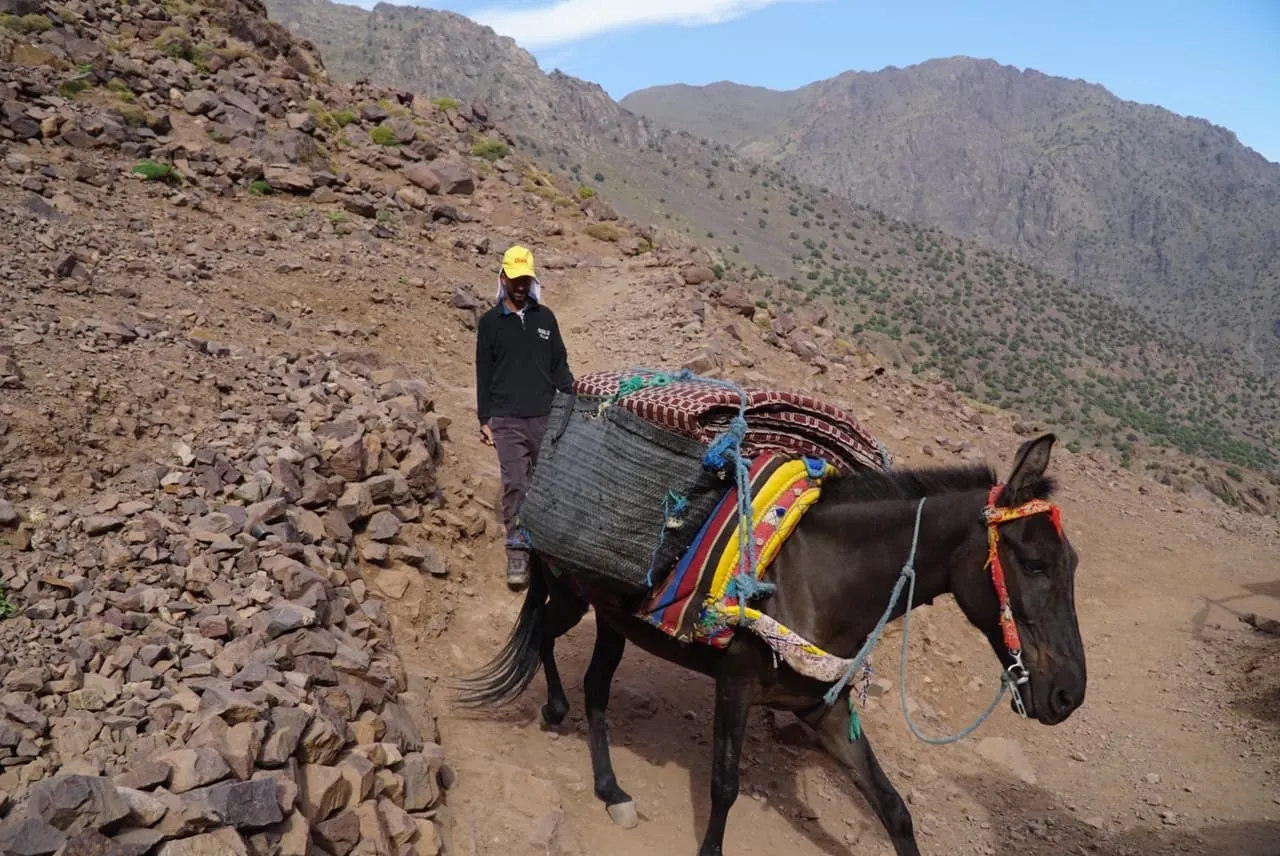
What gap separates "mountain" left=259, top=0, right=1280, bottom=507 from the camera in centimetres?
2936

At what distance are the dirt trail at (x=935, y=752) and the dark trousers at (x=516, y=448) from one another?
73cm

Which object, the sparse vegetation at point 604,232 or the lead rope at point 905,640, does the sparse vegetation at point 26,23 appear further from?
the lead rope at point 905,640

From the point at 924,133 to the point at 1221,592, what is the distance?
4602 inches

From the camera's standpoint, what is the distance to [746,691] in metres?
3.06

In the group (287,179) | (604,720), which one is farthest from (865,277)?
(604,720)

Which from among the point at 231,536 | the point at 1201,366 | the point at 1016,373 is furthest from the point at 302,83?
the point at 1201,366

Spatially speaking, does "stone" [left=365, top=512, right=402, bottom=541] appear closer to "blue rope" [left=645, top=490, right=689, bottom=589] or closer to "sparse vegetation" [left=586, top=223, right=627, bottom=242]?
"blue rope" [left=645, top=490, right=689, bottom=589]

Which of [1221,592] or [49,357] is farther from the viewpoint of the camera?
[1221,592]

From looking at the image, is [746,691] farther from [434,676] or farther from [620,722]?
[434,676]

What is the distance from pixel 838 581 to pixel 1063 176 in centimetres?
10465

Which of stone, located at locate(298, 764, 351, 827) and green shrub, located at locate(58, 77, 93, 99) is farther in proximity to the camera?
green shrub, located at locate(58, 77, 93, 99)

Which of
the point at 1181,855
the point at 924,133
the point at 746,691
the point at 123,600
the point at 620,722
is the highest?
the point at 924,133

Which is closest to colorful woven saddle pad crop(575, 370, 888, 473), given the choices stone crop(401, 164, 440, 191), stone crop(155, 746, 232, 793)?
stone crop(155, 746, 232, 793)

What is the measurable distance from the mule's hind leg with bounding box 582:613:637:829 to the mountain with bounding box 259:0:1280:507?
7919 millimetres
